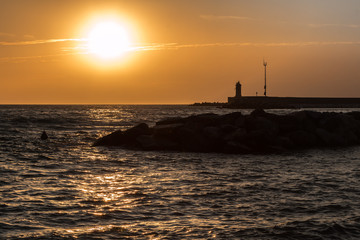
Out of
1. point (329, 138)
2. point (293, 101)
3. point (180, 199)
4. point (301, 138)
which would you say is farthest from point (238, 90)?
point (180, 199)

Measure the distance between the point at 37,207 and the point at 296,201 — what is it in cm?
703

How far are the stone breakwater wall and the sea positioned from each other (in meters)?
4.85

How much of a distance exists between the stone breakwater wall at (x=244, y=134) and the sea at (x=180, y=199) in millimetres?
4852

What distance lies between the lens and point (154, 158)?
23062 mm

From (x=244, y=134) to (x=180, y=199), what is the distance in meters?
15.2

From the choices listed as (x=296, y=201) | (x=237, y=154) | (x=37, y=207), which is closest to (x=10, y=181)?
(x=37, y=207)

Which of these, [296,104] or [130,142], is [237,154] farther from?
[296,104]

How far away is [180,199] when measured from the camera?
41.1 ft

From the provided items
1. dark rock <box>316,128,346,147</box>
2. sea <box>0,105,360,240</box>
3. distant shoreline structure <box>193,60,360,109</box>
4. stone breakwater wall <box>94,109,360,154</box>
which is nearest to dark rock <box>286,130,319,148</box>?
stone breakwater wall <box>94,109,360,154</box>

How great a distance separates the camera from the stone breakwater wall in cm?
2702

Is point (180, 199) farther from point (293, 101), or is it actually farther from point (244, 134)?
point (293, 101)

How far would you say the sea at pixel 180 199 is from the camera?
9547 mm

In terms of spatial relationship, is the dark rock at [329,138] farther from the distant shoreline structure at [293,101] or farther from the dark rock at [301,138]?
the distant shoreline structure at [293,101]

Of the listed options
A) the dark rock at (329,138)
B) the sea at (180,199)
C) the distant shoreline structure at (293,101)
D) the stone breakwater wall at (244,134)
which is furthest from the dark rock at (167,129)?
the distant shoreline structure at (293,101)
